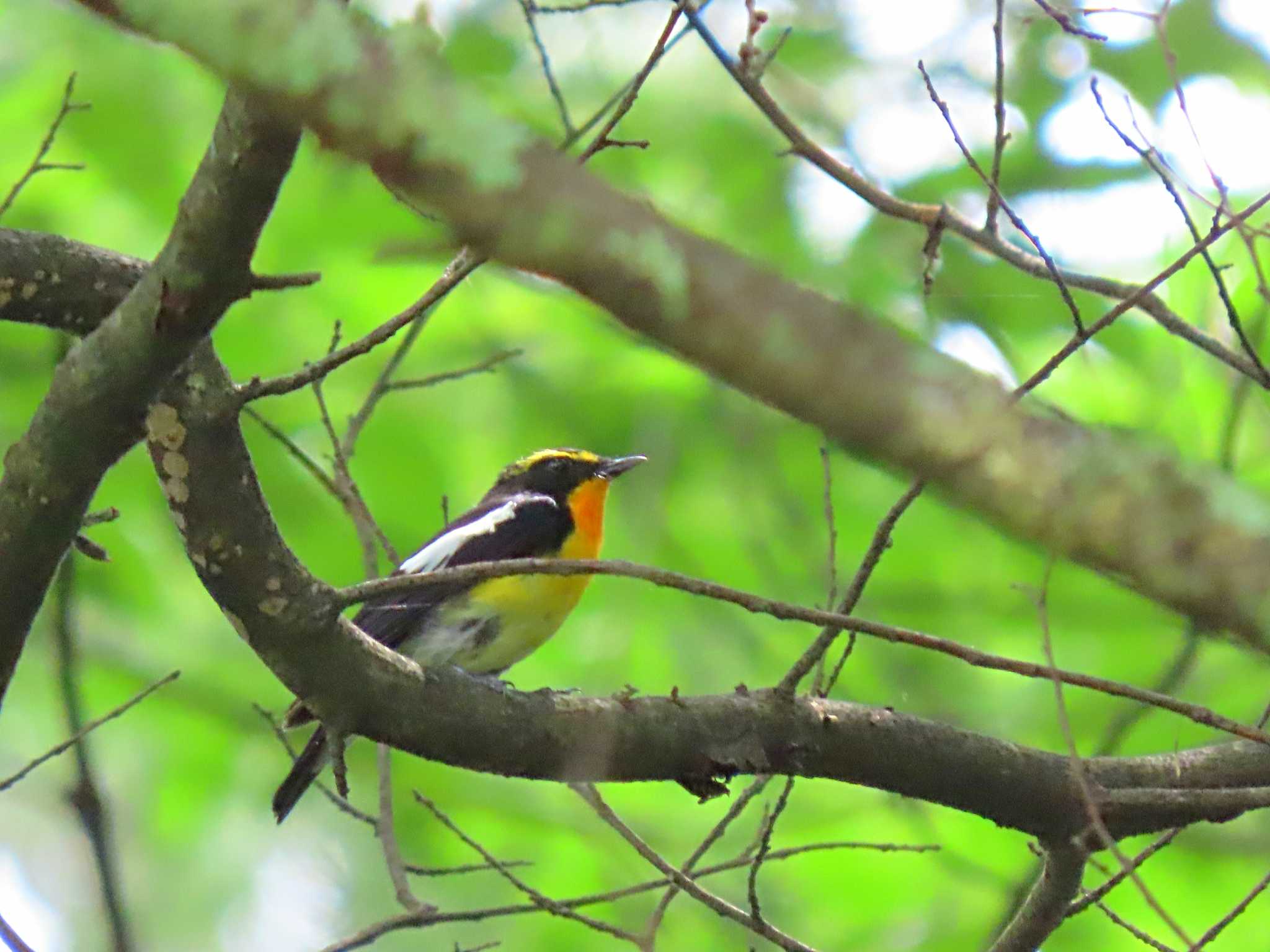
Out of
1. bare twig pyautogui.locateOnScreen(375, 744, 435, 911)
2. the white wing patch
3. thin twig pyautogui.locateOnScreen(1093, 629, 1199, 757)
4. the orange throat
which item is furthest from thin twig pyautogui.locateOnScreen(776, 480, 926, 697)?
the orange throat

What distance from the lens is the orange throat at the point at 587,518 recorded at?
558 cm

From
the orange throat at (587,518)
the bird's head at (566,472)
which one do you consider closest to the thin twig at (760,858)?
the orange throat at (587,518)

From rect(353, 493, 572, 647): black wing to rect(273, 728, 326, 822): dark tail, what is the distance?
0.61m

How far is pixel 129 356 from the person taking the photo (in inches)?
90.0

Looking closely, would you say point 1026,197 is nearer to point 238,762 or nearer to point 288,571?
point 288,571

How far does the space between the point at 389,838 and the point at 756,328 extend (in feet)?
10.6

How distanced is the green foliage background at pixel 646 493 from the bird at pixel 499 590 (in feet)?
0.85

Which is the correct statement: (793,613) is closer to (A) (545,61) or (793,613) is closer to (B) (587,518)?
(A) (545,61)

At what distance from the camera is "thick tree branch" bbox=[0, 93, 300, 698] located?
1.88m

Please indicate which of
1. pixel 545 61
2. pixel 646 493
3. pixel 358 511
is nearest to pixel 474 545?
pixel 646 493

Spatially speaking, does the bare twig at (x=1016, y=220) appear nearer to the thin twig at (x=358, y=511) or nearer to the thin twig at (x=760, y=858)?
the thin twig at (x=760, y=858)

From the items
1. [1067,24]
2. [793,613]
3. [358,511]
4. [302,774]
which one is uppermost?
[1067,24]

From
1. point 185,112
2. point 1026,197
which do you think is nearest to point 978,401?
point 1026,197

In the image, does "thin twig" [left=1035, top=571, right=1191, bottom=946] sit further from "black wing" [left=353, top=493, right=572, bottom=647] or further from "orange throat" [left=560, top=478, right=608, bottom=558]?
"orange throat" [left=560, top=478, right=608, bottom=558]
